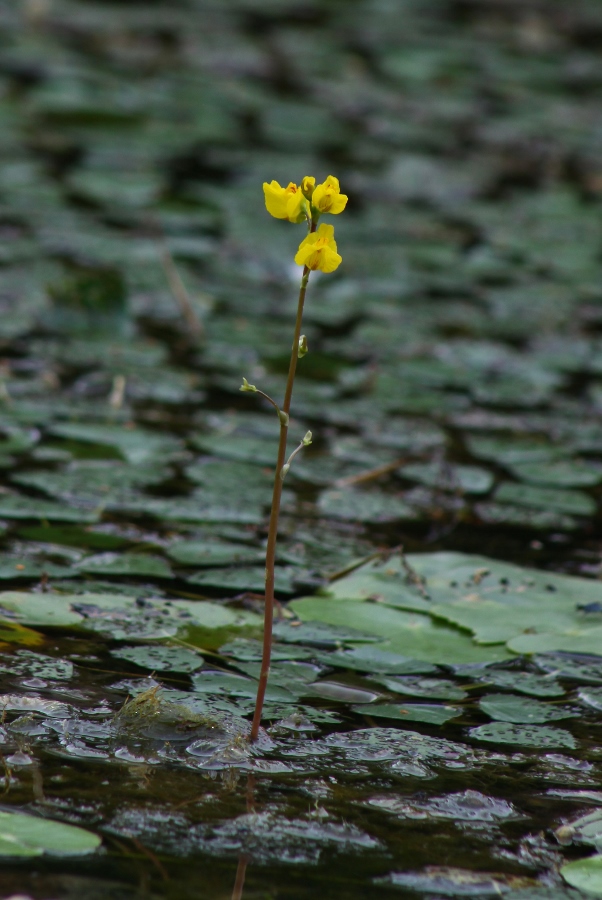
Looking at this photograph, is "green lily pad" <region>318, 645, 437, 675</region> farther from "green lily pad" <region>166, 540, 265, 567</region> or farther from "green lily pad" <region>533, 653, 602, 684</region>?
"green lily pad" <region>166, 540, 265, 567</region>

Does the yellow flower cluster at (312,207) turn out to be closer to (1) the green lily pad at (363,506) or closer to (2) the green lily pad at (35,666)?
(2) the green lily pad at (35,666)

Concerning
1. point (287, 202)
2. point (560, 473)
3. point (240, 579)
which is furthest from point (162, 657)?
point (560, 473)

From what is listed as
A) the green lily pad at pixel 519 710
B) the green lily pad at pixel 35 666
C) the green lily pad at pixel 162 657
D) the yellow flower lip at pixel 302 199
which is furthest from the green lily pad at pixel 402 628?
the yellow flower lip at pixel 302 199

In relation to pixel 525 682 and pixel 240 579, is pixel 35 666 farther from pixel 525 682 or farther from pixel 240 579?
pixel 525 682

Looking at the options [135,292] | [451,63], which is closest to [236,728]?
[135,292]

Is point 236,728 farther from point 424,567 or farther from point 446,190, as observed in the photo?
point 446,190

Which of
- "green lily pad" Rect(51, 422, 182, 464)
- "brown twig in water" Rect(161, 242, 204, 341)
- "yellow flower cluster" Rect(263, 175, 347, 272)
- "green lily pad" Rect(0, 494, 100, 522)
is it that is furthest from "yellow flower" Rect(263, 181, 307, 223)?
"brown twig in water" Rect(161, 242, 204, 341)

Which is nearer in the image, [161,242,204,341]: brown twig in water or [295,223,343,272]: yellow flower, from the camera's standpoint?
[295,223,343,272]: yellow flower
